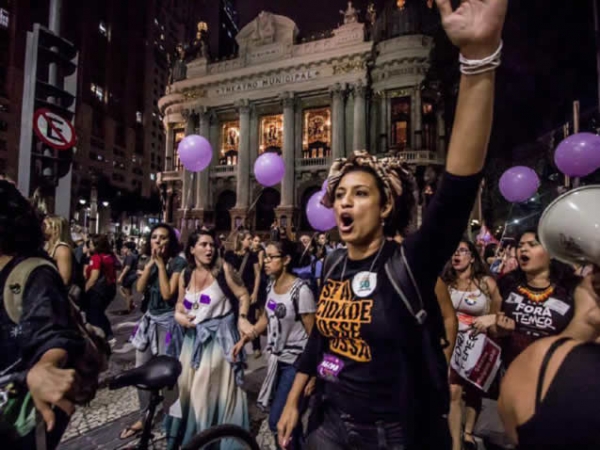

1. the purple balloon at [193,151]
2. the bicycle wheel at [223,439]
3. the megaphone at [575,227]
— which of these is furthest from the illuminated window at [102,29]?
the megaphone at [575,227]

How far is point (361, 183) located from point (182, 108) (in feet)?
106

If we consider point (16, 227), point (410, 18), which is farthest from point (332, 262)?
point (410, 18)

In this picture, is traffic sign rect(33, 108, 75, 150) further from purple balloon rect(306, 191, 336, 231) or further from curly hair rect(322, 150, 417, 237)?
curly hair rect(322, 150, 417, 237)

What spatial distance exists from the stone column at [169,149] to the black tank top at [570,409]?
33427mm

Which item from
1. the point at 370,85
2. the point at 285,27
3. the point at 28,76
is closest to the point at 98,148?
the point at 285,27

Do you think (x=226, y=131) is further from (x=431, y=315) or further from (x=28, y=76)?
(x=431, y=315)

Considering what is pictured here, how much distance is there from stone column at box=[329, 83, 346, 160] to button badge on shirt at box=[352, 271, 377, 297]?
910 inches

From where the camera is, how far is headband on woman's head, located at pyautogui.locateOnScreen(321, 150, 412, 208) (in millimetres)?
1630

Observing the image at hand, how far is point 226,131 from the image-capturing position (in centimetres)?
2939

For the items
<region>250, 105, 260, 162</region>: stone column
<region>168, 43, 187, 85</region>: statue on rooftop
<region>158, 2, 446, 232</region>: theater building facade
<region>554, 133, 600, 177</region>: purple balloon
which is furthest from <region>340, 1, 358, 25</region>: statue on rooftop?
<region>554, 133, 600, 177</region>: purple balloon

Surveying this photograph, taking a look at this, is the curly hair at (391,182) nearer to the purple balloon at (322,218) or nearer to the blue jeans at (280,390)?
the blue jeans at (280,390)

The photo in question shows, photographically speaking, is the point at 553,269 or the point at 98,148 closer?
the point at 553,269

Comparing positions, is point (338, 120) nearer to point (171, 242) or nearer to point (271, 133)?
point (271, 133)

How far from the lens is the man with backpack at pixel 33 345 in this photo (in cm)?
123
